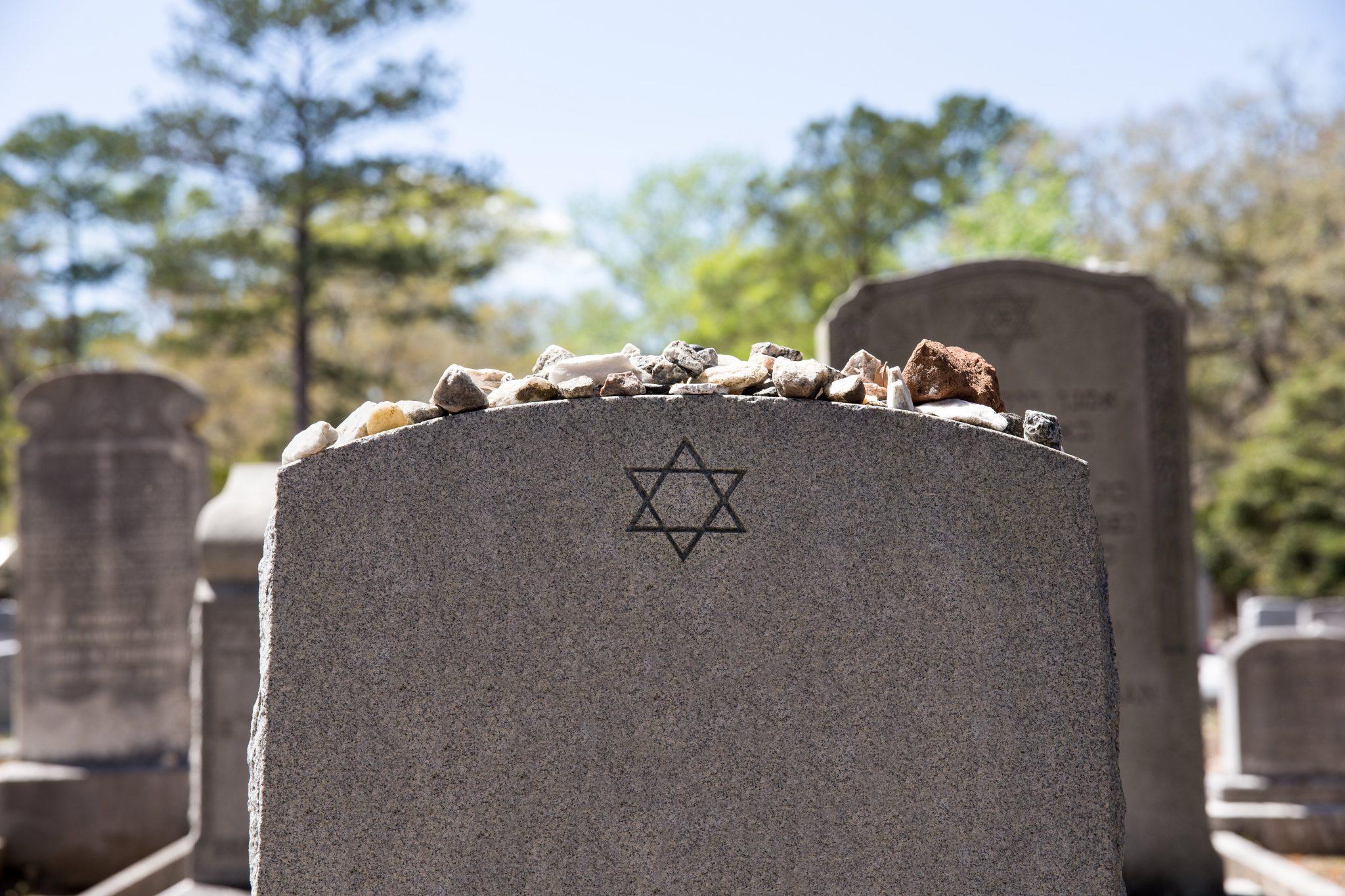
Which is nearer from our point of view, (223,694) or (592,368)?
(592,368)

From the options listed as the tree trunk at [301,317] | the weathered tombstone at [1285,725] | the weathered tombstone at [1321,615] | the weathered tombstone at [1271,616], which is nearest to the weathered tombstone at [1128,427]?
the weathered tombstone at [1285,725]

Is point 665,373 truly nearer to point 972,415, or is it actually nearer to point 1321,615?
point 972,415

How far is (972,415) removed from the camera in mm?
2113

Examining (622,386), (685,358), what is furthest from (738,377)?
(622,386)

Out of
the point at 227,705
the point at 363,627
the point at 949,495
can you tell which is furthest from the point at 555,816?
the point at 227,705

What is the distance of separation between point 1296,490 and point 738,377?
78.3 ft

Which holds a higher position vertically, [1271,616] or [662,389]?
[662,389]

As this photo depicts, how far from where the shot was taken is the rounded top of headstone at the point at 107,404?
7.59 meters

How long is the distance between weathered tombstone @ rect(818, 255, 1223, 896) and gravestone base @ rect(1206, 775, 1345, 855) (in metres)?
2.18

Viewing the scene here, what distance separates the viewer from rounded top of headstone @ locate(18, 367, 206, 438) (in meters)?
7.59

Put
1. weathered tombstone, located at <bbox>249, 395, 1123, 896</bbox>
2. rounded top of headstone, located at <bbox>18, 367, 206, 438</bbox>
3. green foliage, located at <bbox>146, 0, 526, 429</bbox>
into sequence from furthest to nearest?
green foliage, located at <bbox>146, 0, 526, 429</bbox> → rounded top of headstone, located at <bbox>18, 367, 206, 438</bbox> → weathered tombstone, located at <bbox>249, 395, 1123, 896</bbox>

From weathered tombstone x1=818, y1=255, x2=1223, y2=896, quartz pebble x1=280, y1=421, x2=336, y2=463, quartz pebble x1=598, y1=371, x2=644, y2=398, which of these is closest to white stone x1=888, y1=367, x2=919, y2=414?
quartz pebble x1=598, y1=371, x2=644, y2=398

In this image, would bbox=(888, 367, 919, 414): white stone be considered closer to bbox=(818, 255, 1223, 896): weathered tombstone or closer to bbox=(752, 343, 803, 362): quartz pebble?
bbox=(752, 343, 803, 362): quartz pebble

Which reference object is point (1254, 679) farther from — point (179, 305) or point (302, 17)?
point (179, 305)
